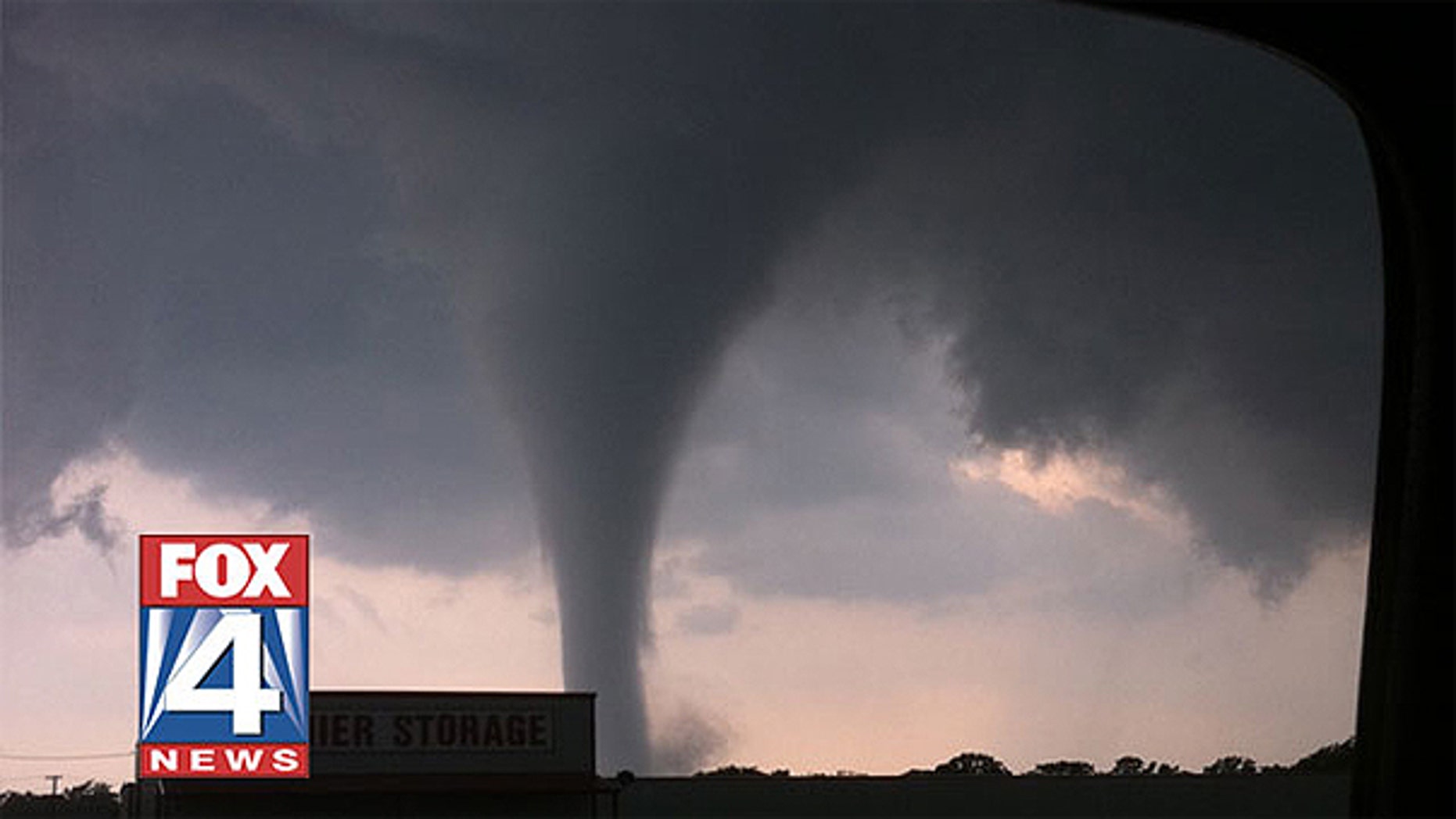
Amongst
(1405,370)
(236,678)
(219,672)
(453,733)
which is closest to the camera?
(1405,370)

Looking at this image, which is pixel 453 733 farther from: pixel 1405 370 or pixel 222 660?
pixel 1405 370

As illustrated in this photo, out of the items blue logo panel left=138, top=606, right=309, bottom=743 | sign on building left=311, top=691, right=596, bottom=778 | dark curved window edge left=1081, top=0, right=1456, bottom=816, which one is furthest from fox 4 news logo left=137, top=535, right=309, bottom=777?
dark curved window edge left=1081, top=0, right=1456, bottom=816

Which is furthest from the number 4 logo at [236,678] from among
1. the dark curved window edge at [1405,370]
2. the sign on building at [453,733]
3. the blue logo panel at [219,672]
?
the dark curved window edge at [1405,370]

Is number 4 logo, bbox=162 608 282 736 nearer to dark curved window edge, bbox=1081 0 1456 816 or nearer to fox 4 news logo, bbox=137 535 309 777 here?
fox 4 news logo, bbox=137 535 309 777

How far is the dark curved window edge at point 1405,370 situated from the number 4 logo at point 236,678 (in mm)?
35503

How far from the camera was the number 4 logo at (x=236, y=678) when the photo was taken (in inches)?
1634

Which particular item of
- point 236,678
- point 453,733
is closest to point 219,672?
point 236,678

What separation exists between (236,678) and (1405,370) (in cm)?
3713

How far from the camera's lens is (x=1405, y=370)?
827cm

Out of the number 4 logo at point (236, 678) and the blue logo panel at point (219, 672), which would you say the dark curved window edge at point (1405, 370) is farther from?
the number 4 logo at point (236, 678)

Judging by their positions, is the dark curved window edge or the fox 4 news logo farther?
the fox 4 news logo

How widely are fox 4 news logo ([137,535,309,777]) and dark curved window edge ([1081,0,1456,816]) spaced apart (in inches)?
1377

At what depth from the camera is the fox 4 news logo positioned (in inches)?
1617

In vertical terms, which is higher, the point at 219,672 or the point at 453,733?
the point at 219,672
